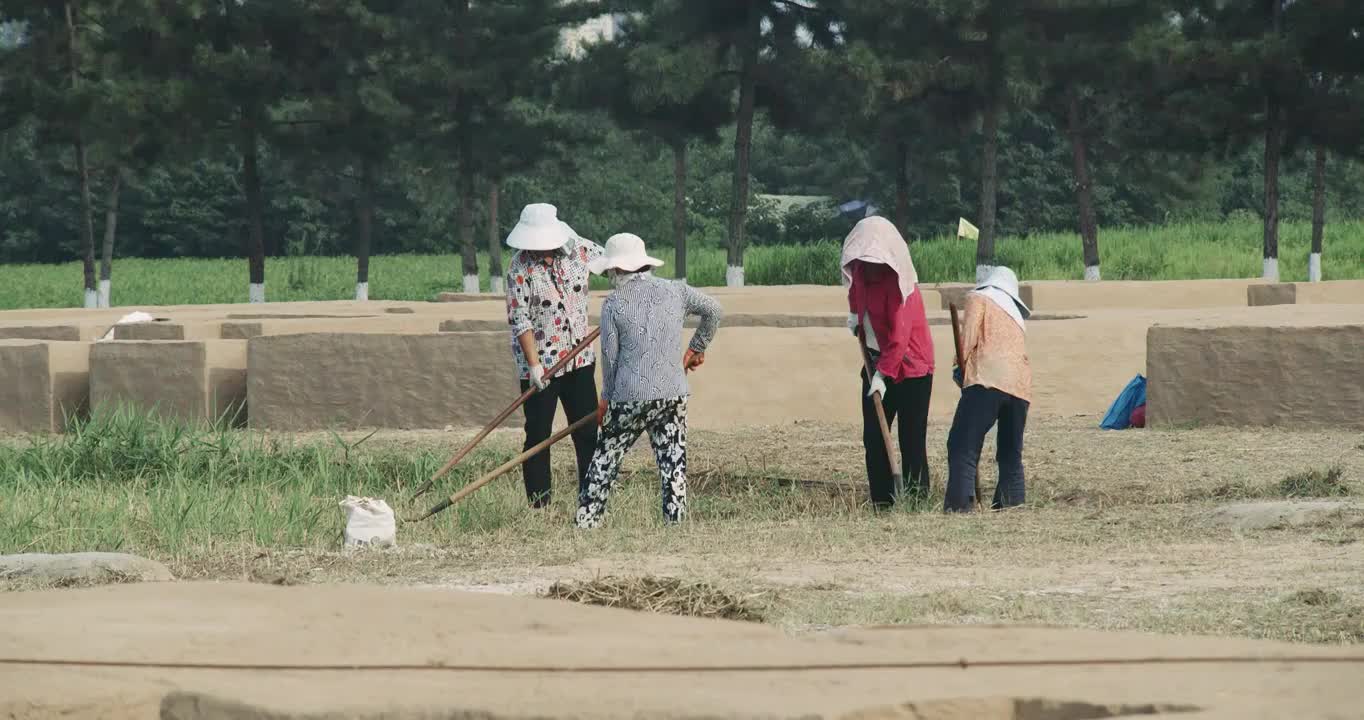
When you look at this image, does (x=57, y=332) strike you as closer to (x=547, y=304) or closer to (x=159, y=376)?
(x=159, y=376)

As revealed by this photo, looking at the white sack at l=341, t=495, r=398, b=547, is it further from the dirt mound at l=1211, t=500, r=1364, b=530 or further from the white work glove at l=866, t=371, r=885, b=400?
the dirt mound at l=1211, t=500, r=1364, b=530

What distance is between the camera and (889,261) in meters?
8.32

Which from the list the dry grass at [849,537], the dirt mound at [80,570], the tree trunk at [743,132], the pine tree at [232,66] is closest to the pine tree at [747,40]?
the tree trunk at [743,132]

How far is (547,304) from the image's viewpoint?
8.61 meters

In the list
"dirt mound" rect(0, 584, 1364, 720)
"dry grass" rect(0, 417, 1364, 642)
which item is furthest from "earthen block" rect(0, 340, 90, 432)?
"dirt mound" rect(0, 584, 1364, 720)

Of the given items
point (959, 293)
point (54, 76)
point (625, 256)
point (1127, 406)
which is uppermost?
point (54, 76)

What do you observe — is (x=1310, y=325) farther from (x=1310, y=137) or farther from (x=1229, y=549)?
(x=1310, y=137)

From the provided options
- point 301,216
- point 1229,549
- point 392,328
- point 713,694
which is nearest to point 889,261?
point 1229,549

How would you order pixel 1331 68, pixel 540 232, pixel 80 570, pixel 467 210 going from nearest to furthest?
pixel 80 570, pixel 540 232, pixel 1331 68, pixel 467 210

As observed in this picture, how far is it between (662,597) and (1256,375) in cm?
681

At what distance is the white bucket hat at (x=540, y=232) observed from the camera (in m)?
8.51

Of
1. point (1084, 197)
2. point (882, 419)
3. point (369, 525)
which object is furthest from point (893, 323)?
point (1084, 197)

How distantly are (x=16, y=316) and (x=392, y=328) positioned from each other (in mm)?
5584

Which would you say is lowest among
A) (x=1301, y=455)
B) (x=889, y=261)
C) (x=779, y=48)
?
(x=1301, y=455)
